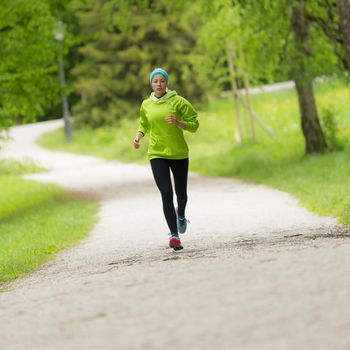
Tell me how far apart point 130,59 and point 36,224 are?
3012cm

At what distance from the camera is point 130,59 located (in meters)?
45.3

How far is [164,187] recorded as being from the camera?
32.7 feet

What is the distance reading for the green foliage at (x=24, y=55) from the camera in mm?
18594

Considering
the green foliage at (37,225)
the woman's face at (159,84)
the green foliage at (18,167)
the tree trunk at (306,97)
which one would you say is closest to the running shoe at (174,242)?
the woman's face at (159,84)

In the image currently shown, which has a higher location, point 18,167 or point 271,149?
point 18,167

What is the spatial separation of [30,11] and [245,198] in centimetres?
632

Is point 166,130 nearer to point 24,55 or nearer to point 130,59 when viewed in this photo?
point 24,55

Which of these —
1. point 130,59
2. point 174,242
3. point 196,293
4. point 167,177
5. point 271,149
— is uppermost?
point 130,59

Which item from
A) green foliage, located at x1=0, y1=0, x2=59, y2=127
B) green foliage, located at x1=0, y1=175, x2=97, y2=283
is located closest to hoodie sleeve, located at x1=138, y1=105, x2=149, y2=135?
green foliage, located at x1=0, y1=175, x2=97, y2=283

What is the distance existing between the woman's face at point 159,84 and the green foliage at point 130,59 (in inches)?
1357

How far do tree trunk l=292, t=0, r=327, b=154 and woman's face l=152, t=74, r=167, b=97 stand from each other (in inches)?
438

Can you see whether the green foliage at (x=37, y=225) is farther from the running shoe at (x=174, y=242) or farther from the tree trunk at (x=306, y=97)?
the tree trunk at (x=306, y=97)

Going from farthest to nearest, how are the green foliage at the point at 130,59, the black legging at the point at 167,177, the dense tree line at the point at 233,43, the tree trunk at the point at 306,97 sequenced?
1. the green foliage at the point at 130,59
2. the tree trunk at the point at 306,97
3. the dense tree line at the point at 233,43
4. the black legging at the point at 167,177

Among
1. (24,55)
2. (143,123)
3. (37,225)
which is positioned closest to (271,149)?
(24,55)
